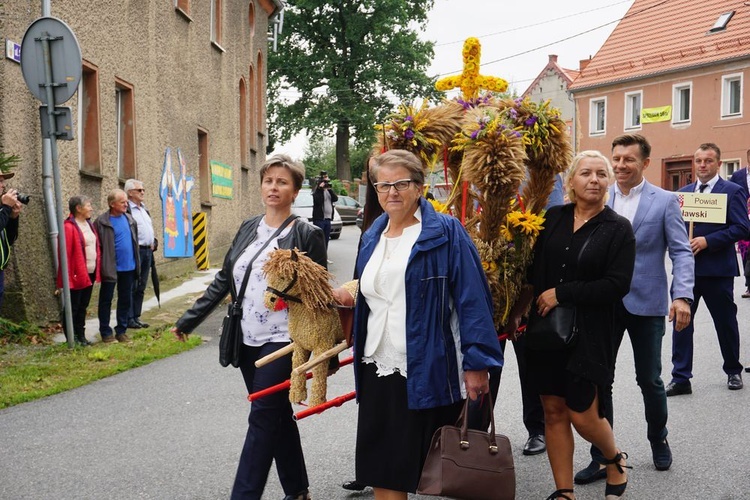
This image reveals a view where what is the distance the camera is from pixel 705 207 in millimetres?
7453

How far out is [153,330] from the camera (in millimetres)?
10773

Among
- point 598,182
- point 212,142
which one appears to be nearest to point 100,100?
point 212,142

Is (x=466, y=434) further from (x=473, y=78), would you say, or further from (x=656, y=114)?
(x=656, y=114)

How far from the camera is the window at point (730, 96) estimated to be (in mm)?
35500

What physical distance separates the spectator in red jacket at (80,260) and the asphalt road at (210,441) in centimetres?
196

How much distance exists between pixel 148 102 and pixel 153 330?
5968 millimetres

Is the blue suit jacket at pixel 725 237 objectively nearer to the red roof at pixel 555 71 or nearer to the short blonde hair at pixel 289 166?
the short blonde hair at pixel 289 166

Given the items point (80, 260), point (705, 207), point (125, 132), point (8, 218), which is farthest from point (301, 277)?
point (125, 132)

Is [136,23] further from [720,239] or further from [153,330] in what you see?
[720,239]

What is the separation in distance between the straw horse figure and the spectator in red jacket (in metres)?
6.10

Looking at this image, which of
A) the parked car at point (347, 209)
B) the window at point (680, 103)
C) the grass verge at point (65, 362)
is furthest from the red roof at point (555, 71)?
the grass verge at point (65, 362)

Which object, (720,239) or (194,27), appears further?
(194,27)

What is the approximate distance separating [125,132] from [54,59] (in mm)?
5762

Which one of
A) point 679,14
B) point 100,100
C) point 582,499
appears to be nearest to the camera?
point 582,499
